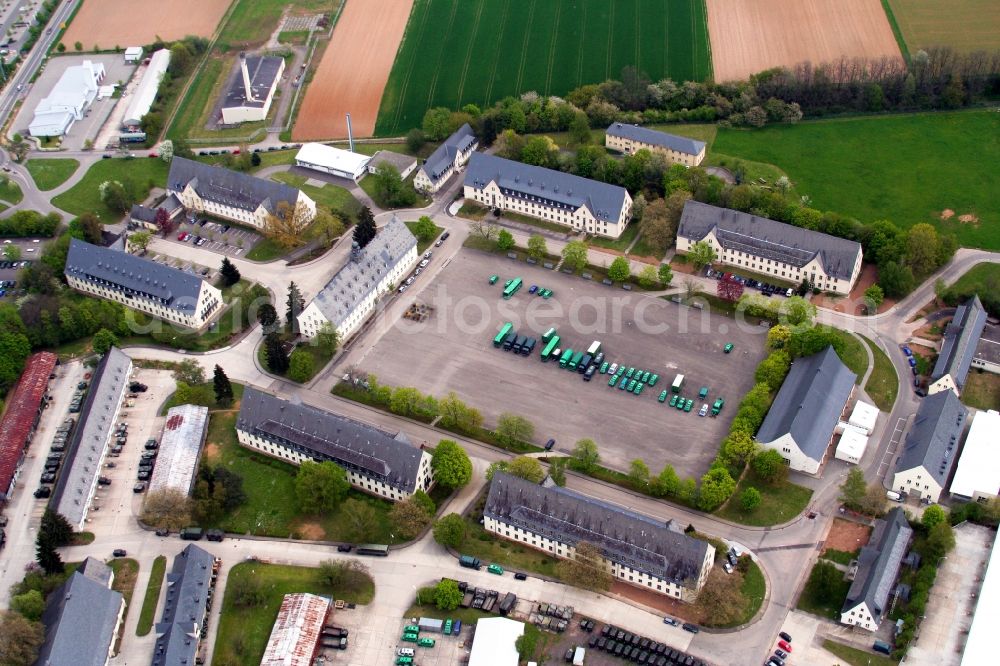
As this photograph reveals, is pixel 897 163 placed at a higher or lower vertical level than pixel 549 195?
higher

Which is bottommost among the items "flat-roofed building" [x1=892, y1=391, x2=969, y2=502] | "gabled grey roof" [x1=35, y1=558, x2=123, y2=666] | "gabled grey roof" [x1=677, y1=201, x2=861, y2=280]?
"gabled grey roof" [x1=35, y1=558, x2=123, y2=666]

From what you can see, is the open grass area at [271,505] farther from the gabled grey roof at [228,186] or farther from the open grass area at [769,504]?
the gabled grey roof at [228,186]

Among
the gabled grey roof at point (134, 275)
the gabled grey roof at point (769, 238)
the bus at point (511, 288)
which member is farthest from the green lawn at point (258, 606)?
the gabled grey roof at point (769, 238)

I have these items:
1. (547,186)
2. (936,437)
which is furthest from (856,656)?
(547,186)

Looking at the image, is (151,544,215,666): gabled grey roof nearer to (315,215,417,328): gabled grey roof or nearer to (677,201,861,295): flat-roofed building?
(315,215,417,328): gabled grey roof

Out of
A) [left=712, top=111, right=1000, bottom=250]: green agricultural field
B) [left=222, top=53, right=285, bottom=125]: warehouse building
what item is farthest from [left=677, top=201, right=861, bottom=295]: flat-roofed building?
[left=222, top=53, right=285, bottom=125]: warehouse building

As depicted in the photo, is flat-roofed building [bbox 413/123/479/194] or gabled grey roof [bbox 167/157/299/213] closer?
gabled grey roof [bbox 167/157/299/213]

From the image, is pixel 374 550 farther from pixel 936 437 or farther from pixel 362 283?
pixel 936 437
